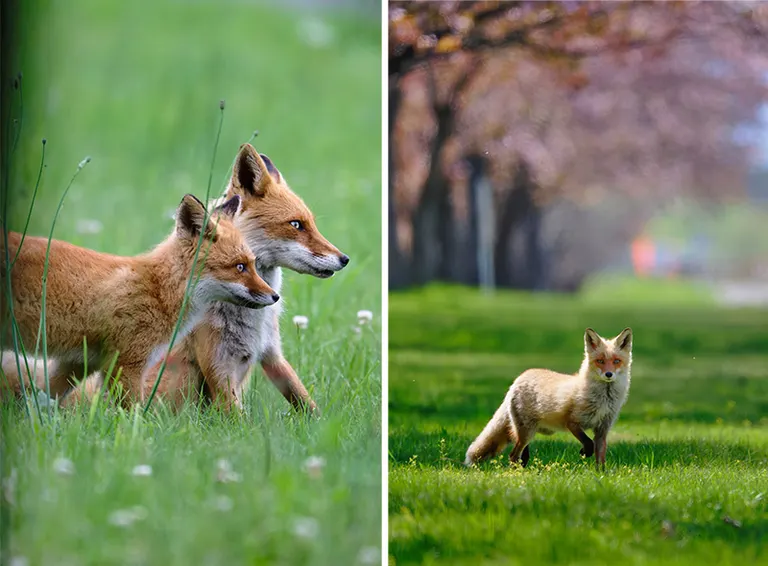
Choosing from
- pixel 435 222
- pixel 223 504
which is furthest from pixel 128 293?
pixel 435 222

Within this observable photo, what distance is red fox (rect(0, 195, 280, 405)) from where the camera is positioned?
300cm

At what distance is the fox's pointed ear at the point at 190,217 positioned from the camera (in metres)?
3.04

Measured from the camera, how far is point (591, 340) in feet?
12.1

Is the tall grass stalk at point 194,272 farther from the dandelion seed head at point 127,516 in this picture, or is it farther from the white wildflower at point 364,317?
the white wildflower at point 364,317

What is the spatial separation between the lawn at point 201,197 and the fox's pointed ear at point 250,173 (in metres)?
0.05

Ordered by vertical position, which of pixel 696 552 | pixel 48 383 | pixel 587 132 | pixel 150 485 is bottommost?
pixel 696 552

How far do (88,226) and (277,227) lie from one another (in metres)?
0.58

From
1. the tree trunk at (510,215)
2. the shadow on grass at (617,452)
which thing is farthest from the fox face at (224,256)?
the tree trunk at (510,215)

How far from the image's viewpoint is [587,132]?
18.4 m

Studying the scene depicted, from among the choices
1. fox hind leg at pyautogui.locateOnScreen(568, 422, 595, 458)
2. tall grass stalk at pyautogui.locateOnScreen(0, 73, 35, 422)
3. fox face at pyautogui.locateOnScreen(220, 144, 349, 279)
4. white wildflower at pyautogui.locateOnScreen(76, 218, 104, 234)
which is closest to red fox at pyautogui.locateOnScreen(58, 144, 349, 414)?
fox face at pyautogui.locateOnScreen(220, 144, 349, 279)

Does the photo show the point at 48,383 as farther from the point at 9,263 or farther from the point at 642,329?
the point at 642,329

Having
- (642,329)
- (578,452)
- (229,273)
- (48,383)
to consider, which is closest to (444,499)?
(578,452)

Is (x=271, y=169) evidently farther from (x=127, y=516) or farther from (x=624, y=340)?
(x=624, y=340)

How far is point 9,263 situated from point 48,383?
346 mm
